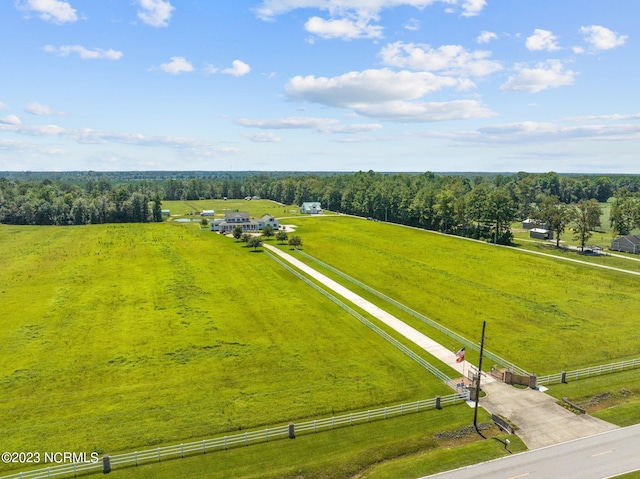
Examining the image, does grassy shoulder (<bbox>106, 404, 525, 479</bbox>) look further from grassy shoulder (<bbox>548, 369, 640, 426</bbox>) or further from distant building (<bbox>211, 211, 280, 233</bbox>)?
distant building (<bbox>211, 211, 280, 233</bbox>)

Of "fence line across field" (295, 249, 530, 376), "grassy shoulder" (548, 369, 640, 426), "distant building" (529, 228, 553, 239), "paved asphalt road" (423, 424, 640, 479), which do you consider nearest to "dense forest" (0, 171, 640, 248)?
"distant building" (529, 228, 553, 239)

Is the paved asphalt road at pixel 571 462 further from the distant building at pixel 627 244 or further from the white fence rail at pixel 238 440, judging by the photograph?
the distant building at pixel 627 244

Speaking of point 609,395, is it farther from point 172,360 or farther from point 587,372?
point 172,360

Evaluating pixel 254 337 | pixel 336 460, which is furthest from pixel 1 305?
pixel 336 460

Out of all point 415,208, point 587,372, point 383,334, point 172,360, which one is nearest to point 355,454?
point 383,334

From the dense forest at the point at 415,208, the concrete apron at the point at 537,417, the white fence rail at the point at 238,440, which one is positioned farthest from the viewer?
the dense forest at the point at 415,208

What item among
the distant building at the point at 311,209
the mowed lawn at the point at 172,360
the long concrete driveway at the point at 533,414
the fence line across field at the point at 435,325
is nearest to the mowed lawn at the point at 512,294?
the fence line across field at the point at 435,325
